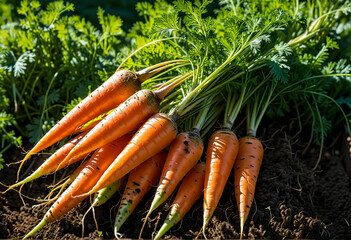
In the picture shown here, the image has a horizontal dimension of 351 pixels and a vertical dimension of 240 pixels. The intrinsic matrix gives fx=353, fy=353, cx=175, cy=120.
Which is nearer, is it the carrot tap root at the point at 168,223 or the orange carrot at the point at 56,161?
the carrot tap root at the point at 168,223

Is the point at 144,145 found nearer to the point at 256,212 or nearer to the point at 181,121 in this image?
the point at 181,121

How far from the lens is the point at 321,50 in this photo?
2.38m

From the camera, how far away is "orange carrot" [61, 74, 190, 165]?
181 cm

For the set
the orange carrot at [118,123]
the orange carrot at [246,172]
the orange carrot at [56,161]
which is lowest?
the orange carrot at [246,172]

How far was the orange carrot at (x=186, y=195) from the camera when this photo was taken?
1621 mm

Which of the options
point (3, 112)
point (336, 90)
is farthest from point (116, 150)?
point (336, 90)

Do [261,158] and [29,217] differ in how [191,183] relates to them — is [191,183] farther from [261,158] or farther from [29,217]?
[29,217]

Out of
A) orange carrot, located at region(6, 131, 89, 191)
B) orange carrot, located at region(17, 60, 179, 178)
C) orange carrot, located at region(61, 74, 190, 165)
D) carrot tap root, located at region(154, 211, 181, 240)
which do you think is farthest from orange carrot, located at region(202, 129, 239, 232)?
orange carrot, located at region(6, 131, 89, 191)

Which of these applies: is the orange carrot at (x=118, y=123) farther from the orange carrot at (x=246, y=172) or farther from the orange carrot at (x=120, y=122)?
the orange carrot at (x=246, y=172)

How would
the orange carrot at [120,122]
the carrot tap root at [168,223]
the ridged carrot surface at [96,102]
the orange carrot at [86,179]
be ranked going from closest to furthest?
the carrot tap root at [168,223]
the orange carrot at [86,179]
the orange carrot at [120,122]
the ridged carrot surface at [96,102]

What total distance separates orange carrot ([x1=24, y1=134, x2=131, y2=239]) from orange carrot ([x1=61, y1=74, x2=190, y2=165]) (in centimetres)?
6

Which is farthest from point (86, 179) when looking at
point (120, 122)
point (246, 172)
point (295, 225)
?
point (295, 225)

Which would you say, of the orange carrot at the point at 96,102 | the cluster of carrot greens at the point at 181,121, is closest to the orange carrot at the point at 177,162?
the cluster of carrot greens at the point at 181,121

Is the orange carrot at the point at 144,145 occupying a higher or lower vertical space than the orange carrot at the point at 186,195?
higher
